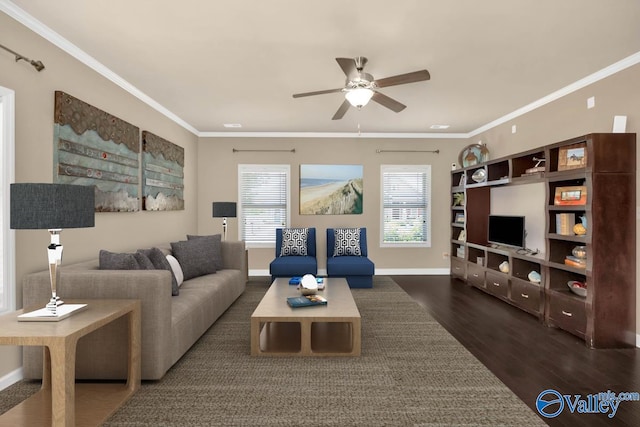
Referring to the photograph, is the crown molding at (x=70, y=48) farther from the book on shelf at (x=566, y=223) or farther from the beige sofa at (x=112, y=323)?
the book on shelf at (x=566, y=223)

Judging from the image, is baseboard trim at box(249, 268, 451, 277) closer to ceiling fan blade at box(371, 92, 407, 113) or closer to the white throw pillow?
the white throw pillow

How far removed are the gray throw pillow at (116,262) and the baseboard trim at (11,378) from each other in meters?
0.87

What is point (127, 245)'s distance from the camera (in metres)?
4.12

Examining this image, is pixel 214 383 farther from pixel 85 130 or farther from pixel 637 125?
pixel 637 125

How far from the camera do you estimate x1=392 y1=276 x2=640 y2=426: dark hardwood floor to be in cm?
238

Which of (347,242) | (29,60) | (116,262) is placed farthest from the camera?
(347,242)

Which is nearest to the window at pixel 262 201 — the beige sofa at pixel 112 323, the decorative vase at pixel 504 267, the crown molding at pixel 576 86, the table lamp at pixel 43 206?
the decorative vase at pixel 504 267

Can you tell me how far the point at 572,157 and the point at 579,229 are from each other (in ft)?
2.43

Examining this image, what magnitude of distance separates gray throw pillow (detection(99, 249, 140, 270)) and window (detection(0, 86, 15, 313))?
0.55m

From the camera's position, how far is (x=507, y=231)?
5.07 m

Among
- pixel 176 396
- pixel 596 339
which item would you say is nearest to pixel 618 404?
pixel 596 339

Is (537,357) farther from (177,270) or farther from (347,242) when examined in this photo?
(177,270)

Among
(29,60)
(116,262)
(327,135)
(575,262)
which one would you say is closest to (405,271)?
(327,135)

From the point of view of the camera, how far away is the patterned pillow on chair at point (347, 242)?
6031mm
